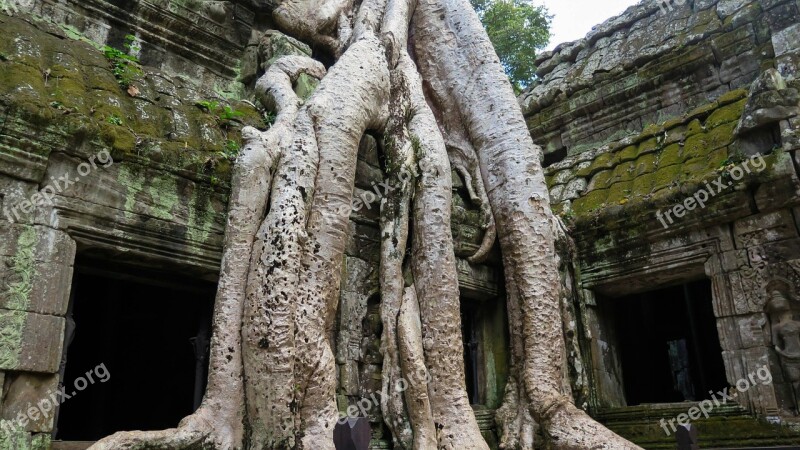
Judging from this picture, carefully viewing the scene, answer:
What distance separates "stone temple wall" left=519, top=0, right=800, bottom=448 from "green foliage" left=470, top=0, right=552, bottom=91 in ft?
→ 15.5

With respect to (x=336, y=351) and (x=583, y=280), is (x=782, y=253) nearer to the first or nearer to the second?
(x=583, y=280)

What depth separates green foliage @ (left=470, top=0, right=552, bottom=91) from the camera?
11508mm

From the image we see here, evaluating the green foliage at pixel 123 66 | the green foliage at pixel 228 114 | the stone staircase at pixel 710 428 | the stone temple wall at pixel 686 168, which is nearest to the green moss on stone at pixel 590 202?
the stone temple wall at pixel 686 168

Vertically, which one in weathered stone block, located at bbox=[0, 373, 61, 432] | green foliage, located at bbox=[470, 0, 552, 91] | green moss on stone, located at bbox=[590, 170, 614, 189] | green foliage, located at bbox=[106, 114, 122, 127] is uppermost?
green foliage, located at bbox=[470, 0, 552, 91]

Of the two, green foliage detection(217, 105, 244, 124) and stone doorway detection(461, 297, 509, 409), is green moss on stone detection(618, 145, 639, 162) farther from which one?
green foliage detection(217, 105, 244, 124)

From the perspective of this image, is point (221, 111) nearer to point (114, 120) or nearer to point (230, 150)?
point (230, 150)

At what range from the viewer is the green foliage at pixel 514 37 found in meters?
11.5

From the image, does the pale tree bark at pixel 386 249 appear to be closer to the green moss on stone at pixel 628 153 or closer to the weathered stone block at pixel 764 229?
the green moss on stone at pixel 628 153

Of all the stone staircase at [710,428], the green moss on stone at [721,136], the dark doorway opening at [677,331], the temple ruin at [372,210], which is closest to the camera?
the temple ruin at [372,210]

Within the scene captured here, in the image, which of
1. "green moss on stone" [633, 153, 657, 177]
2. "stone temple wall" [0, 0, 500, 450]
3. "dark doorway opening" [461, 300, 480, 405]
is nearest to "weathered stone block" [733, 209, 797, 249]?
"green moss on stone" [633, 153, 657, 177]

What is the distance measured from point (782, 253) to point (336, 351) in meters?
3.00

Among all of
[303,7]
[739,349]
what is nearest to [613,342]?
[739,349]

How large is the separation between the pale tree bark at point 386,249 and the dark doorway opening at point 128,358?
2.67 metres

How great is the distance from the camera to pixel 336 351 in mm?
3502
